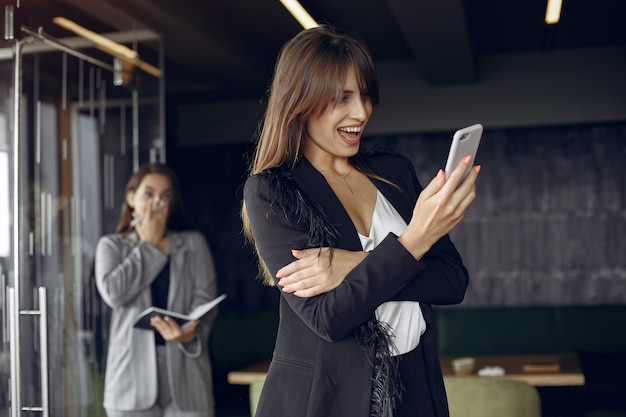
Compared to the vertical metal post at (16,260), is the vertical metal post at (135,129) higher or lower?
higher

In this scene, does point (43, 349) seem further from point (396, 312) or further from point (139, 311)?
point (396, 312)

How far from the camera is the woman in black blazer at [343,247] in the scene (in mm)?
1289

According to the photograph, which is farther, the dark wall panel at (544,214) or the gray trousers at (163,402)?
the dark wall panel at (544,214)

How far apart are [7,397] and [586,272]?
4.60 metres

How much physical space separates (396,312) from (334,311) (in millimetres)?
162

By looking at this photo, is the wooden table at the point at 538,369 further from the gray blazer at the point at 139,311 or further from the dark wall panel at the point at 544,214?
the dark wall panel at the point at 544,214

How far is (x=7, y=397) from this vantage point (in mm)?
3070

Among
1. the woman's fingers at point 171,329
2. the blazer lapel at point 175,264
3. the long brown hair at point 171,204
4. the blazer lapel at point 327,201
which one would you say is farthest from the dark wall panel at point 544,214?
the blazer lapel at point 327,201

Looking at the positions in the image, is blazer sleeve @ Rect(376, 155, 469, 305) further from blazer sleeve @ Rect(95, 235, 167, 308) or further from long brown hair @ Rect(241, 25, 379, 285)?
blazer sleeve @ Rect(95, 235, 167, 308)

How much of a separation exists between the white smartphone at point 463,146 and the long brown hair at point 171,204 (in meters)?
2.55

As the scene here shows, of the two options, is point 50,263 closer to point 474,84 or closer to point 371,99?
point 371,99

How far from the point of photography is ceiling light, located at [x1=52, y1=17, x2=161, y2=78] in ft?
11.7

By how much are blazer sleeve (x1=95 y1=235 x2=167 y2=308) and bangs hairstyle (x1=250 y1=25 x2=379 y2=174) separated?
2.15 metres

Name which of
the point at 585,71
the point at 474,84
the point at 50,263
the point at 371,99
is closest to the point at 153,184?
the point at 50,263
